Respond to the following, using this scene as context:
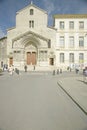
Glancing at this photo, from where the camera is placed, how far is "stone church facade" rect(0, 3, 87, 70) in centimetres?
4353

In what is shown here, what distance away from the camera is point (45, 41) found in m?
43.6

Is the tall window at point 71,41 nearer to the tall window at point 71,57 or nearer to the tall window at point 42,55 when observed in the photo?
the tall window at point 71,57

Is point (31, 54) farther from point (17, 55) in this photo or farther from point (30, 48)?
point (17, 55)

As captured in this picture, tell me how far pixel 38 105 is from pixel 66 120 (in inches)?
95.5

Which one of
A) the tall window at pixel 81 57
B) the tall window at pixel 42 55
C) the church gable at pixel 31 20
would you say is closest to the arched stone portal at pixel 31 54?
the tall window at pixel 42 55

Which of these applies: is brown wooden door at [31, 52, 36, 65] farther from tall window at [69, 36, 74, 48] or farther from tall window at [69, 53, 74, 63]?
tall window at [69, 36, 74, 48]

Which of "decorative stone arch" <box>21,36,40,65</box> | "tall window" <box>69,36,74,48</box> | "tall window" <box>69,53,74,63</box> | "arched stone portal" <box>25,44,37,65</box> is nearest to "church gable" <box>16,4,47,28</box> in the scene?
"decorative stone arch" <box>21,36,40,65</box>

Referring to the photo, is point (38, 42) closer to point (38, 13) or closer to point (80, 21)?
point (38, 13)

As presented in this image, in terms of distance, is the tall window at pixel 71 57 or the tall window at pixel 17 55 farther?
the tall window at pixel 71 57

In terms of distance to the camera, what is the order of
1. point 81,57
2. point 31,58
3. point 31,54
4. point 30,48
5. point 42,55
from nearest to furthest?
1. point 42,55
2. point 30,48
3. point 31,58
4. point 31,54
5. point 81,57

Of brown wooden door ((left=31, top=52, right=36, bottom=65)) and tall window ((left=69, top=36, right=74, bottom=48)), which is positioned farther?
tall window ((left=69, top=36, right=74, bottom=48))

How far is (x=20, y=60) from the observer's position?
43625 millimetres

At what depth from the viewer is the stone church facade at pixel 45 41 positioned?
43531 millimetres

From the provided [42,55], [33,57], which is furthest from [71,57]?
[33,57]
